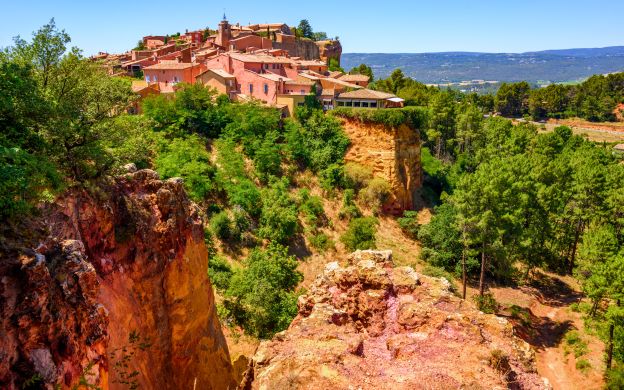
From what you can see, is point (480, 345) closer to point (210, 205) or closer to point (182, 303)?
point (182, 303)

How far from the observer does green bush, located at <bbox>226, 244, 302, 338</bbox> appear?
88.5ft

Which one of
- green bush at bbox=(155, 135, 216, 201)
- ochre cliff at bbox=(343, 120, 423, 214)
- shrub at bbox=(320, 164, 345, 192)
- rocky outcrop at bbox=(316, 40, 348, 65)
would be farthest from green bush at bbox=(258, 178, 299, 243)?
rocky outcrop at bbox=(316, 40, 348, 65)

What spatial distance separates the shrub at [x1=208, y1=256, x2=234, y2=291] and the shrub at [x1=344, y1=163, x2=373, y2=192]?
18.6 metres

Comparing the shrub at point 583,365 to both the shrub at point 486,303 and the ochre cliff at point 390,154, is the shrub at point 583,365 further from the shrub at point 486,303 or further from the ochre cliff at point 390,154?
the ochre cliff at point 390,154

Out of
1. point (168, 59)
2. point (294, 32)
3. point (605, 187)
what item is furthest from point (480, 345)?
point (294, 32)

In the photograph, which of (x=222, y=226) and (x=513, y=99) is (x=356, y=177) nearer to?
(x=222, y=226)

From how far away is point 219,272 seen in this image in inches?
1241

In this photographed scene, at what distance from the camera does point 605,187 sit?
128 ft

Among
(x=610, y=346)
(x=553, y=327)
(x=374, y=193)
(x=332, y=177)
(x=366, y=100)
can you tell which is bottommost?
(x=553, y=327)

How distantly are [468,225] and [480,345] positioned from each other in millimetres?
23379

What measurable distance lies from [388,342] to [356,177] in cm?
3717

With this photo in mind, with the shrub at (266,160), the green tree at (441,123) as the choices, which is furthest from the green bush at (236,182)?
the green tree at (441,123)

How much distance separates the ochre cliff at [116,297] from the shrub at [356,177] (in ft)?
94.9

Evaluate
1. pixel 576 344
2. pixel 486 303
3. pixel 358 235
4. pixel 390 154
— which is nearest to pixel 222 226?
pixel 358 235
